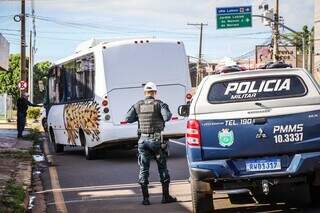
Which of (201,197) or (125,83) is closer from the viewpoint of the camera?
(201,197)

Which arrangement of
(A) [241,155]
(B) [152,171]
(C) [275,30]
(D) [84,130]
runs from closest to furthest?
(A) [241,155]
(B) [152,171]
(D) [84,130]
(C) [275,30]

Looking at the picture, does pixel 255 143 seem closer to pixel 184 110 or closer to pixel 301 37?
pixel 184 110

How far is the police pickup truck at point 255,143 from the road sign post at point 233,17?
33.1 metres

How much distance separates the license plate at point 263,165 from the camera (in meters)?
8.15

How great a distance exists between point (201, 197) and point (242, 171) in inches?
28.7

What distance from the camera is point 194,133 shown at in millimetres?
8297

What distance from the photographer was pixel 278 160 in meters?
8.16

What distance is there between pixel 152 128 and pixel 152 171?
4464mm

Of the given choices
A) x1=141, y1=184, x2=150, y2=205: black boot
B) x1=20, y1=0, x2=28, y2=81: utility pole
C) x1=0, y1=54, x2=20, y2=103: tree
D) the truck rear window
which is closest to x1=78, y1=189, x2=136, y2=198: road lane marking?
x1=141, y1=184, x2=150, y2=205: black boot

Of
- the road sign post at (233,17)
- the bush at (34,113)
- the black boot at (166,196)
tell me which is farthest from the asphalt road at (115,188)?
the bush at (34,113)

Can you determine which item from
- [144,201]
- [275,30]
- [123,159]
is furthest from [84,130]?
[275,30]

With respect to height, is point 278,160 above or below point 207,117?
below

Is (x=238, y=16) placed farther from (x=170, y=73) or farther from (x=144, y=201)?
(x=144, y=201)

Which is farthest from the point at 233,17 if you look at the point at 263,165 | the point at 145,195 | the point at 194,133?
the point at 263,165
